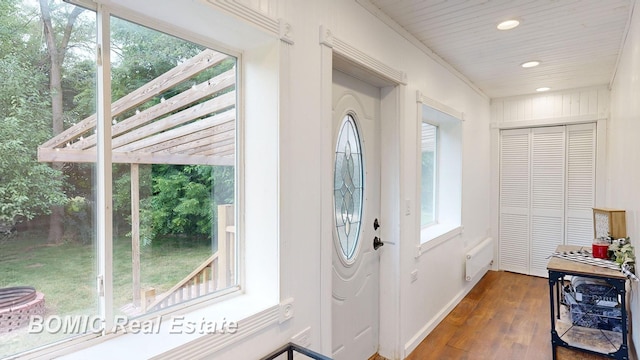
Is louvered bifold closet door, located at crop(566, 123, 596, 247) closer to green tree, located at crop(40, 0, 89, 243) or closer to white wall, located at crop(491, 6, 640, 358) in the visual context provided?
white wall, located at crop(491, 6, 640, 358)

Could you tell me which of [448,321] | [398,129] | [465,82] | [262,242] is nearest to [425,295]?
[448,321]

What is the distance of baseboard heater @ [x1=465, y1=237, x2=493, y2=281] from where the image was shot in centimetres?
374

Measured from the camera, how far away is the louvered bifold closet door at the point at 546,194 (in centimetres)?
436

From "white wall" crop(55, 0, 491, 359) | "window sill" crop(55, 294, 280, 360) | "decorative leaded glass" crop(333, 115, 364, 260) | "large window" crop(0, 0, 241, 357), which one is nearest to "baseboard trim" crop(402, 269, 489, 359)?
"white wall" crop(55, 0, 491, 359)

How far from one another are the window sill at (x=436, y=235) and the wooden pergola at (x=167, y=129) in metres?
1.90

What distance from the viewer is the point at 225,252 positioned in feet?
5.10

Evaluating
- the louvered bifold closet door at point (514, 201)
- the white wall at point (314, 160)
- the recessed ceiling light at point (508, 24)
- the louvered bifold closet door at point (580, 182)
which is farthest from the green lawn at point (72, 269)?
the louvered bifold closet door at point (580, 182)

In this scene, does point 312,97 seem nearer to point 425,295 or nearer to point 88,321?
point 88,321

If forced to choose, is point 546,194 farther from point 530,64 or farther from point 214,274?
point 214,274

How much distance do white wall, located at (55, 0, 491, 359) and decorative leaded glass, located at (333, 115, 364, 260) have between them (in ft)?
1.15

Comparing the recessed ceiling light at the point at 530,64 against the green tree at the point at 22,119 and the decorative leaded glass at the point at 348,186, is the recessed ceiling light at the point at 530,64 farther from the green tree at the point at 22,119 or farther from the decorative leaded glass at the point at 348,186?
the green tree at the point at 22,119

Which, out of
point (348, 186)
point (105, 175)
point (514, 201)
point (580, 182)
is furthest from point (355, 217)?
point (580, 182)

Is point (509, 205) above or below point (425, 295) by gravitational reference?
above

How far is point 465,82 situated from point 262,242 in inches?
128
